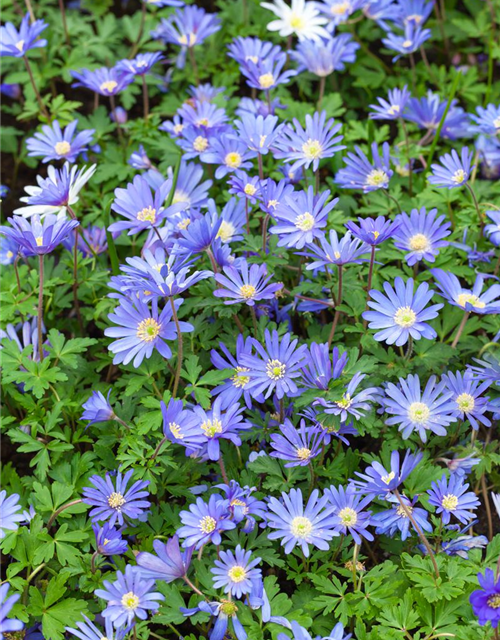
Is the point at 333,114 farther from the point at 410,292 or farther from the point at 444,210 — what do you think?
the point at 410,292

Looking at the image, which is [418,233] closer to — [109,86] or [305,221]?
[305,221]

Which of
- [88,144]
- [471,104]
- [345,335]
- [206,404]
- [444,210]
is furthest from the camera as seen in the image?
[471,104]

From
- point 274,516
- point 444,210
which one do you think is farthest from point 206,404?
point 444,210

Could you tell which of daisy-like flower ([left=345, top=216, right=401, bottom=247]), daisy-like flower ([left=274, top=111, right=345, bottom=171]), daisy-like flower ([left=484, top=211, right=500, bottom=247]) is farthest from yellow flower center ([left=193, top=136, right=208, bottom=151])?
daisy-like flower ([left=484, top=211, right=500, bottom=247])

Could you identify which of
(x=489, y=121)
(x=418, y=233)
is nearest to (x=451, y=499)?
(x=418, y=233)

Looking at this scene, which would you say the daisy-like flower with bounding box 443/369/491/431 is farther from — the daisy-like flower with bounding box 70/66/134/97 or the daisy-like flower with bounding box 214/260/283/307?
the daisy-like flower with bounding box 70/66/134/97
